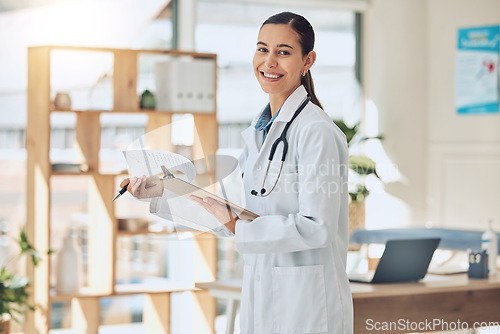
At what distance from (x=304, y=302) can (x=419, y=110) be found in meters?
4.40

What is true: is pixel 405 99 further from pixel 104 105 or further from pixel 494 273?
pixel 494 273

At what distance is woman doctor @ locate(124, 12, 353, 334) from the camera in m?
1.67

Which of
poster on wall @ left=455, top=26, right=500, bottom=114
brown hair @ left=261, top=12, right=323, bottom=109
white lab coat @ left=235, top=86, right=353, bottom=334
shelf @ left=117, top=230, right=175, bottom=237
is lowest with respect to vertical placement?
shelf @ left=117, top=230, right=175, bottom=237

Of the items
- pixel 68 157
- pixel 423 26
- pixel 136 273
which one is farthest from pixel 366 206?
pixel 68 157

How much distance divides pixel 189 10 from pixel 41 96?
5.07ft

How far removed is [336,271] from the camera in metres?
1.78

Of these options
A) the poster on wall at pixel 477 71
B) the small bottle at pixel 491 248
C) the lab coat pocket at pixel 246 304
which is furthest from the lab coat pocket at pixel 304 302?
the poster on wall at pixel 477 71

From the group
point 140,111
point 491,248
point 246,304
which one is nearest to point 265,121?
point 246,304

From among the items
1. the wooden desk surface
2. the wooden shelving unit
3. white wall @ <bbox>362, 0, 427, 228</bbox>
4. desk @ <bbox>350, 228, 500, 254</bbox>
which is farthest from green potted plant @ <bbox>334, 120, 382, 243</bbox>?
the wooden desk surface

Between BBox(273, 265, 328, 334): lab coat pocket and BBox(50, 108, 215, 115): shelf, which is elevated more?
BBox(50, 108, 215, 115): shelf

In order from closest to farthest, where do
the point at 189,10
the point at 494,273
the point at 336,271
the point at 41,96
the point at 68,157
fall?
1. the point at 336,271
2. the point at 494,273
3. the point at 41,96
4. the point at 68,157
5. the point at 189,10

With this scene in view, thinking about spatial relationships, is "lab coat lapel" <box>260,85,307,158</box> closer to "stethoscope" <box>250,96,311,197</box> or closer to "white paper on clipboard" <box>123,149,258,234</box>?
"stethoscope" <box>250,96,311,197</box>

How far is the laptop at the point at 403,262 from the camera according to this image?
9.07 feet

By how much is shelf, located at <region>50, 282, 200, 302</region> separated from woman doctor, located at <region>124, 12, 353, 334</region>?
2.57 metres
